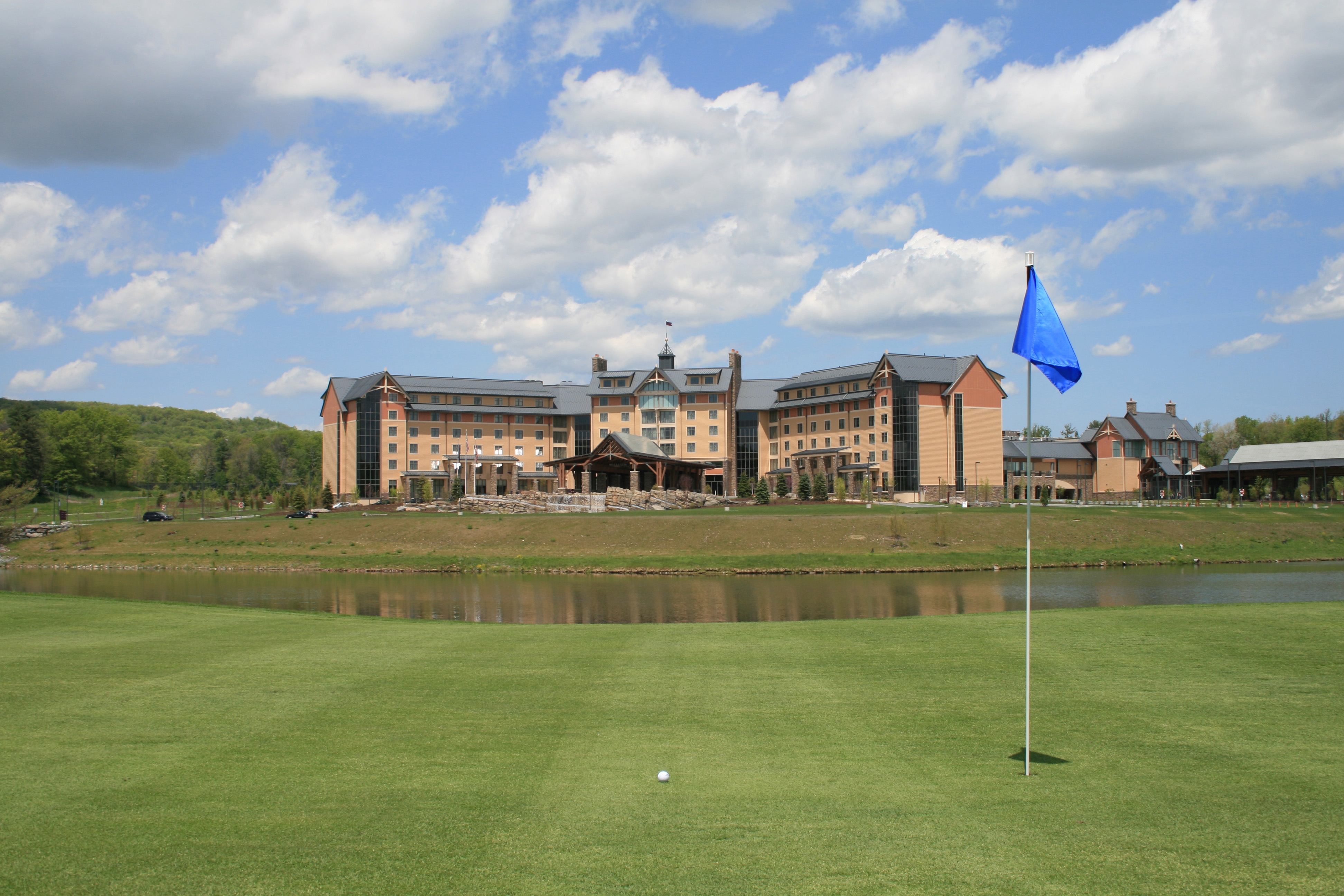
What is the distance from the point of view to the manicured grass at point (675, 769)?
664cm

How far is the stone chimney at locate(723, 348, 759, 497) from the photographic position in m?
97.5

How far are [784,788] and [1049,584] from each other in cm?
3352

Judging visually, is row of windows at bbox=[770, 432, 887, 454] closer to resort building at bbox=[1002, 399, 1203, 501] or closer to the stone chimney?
the stone chimney

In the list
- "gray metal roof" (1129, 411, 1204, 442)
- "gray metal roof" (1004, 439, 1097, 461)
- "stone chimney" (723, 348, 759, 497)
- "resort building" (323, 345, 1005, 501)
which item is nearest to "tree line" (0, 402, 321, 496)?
"resort building" (323, 345, 1005, 501)

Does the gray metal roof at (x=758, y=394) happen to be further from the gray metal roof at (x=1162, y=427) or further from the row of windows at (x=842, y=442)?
the gray metal roof at (x=1162, y=427)

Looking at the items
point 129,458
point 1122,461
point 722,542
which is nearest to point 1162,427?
point 1122,461

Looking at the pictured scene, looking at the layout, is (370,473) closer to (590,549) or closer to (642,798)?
(590,549)

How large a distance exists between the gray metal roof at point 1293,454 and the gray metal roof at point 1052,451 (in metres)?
15.5

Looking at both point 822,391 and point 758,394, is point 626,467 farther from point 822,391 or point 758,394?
point 822,391

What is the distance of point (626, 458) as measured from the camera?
8006cm

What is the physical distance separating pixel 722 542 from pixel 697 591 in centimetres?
1570

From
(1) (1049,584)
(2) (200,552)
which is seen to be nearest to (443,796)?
(1) (1049,584)

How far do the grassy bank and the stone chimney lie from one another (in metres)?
33.5

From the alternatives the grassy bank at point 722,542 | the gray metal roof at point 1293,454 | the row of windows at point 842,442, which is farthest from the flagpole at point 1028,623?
the gray metal roof at point 1293,454
